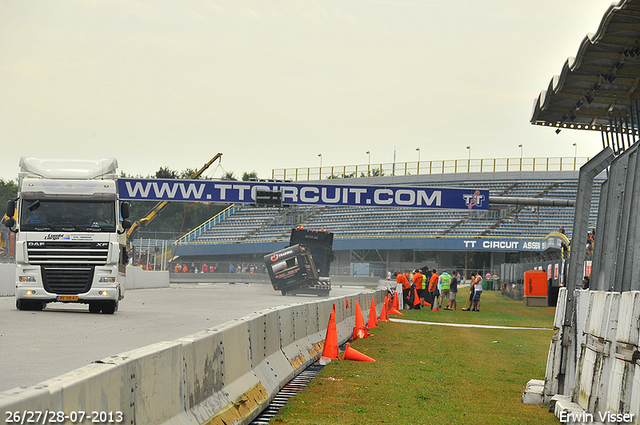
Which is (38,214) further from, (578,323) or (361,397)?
(578,323)

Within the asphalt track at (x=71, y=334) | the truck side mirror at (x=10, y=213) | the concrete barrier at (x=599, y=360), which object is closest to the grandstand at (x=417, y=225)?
the asphalt track at (x=71, y=334)

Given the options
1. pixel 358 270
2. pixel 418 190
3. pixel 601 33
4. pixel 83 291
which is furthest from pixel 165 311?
pixel 358 270

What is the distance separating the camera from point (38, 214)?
18.3 m

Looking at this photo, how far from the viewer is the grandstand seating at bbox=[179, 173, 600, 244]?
7181cm

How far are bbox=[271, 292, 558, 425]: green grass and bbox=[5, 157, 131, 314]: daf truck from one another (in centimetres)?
643

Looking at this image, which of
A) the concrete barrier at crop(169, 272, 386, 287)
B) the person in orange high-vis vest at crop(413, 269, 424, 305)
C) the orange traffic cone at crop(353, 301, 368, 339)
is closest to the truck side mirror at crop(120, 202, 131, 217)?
the orange traffic cone at crop(353, 301, 368, 339)

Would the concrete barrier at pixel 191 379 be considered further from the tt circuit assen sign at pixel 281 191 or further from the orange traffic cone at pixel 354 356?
the tt circuit assen sign at pixel 281 191

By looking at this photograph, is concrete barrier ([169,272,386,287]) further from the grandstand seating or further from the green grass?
the green grass

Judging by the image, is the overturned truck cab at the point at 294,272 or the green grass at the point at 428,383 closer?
the green grass at the point at 428,383

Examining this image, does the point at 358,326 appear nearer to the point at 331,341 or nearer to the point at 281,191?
the point at 331,341

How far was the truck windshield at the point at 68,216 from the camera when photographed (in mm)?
18297

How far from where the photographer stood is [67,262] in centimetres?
1848

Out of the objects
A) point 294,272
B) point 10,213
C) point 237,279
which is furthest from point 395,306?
point 237,279

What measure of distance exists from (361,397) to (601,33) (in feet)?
16.6
